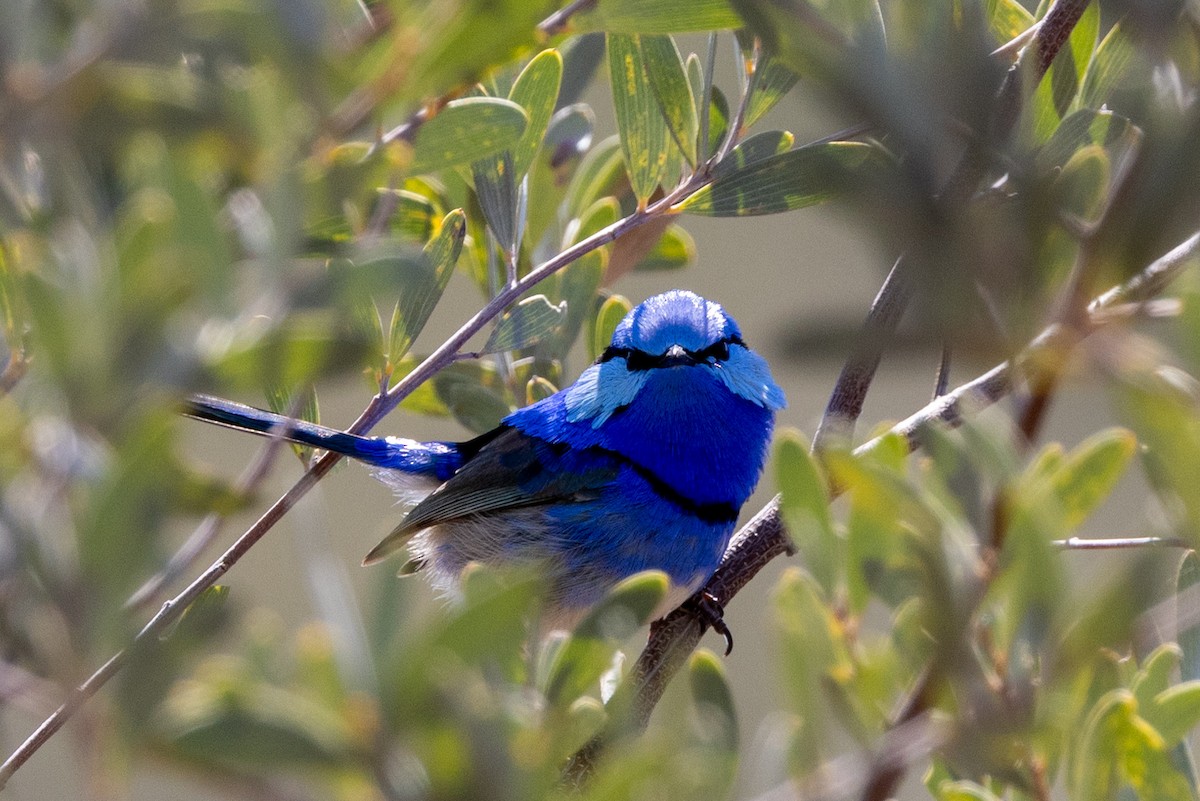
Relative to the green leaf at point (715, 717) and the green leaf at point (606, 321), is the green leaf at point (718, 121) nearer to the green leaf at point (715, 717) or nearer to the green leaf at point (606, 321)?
the green leaf at point (606, 321)

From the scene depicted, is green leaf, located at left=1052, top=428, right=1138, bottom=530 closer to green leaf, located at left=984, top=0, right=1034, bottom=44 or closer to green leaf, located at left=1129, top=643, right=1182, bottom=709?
green leaf, located at left=1129, top=643, right=1182, bottom=709

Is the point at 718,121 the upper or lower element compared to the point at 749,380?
upper

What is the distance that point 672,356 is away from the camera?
8.91 feet

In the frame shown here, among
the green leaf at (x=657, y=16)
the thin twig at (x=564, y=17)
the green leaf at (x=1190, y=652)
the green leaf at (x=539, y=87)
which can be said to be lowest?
the green leaf at (x=1190, y=652)

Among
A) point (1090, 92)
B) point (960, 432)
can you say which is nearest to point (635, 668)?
point (1090, 92)

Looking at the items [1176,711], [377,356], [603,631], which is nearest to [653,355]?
[1176,711]

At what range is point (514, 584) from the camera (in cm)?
76

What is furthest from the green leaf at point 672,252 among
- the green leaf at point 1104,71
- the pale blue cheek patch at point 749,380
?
the green leaf at point 1104,71

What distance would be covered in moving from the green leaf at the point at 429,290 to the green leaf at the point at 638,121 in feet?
0.95

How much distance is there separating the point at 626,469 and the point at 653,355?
28cm

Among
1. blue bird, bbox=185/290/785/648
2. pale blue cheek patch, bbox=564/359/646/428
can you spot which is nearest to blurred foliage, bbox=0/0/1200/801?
blue bird, bbox=185/290/785/648

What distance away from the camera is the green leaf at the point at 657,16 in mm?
1204

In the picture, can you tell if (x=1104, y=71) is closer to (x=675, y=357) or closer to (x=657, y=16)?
(x=657, y=16)

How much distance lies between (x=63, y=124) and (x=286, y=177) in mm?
150
